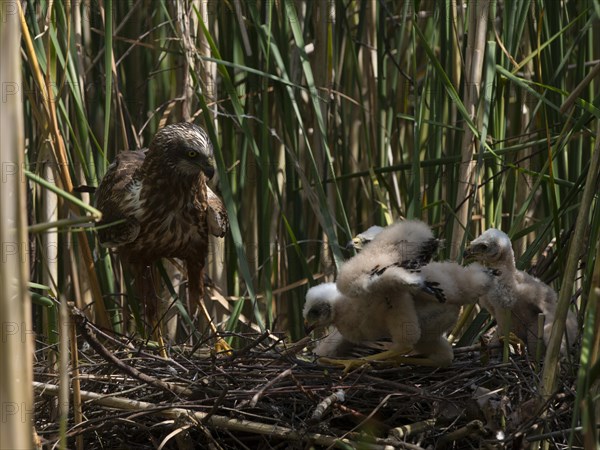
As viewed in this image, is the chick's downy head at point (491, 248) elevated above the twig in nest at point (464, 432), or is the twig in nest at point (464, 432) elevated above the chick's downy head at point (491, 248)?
the chick's downy head at point (491, 248)

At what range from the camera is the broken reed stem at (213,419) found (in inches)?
110

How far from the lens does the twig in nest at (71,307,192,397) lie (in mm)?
2688

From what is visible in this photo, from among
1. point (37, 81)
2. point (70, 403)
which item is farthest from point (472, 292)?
point (37, 81)

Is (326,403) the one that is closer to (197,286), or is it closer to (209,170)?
(209,170)

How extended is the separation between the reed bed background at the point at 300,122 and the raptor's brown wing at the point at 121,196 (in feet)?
0.30

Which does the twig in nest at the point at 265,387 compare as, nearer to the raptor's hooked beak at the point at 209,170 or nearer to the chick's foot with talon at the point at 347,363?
the chick's foot with talon at the point at 347,363

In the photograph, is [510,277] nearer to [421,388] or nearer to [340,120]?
[421,388]

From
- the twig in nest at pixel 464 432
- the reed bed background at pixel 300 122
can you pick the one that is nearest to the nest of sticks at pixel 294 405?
the twig in nest at pixel 464 432

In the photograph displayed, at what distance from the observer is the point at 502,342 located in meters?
3.50

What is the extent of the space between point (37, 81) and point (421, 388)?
5.67ft

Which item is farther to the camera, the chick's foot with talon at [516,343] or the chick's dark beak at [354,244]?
the chick's dark beak at [354,244]

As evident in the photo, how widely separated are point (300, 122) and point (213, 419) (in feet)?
4.80

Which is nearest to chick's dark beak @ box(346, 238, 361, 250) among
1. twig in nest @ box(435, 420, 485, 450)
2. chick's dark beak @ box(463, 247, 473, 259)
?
chick's dark beak @ box(463, 247, 473, 259)

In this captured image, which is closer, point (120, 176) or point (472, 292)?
point (472, 292)
